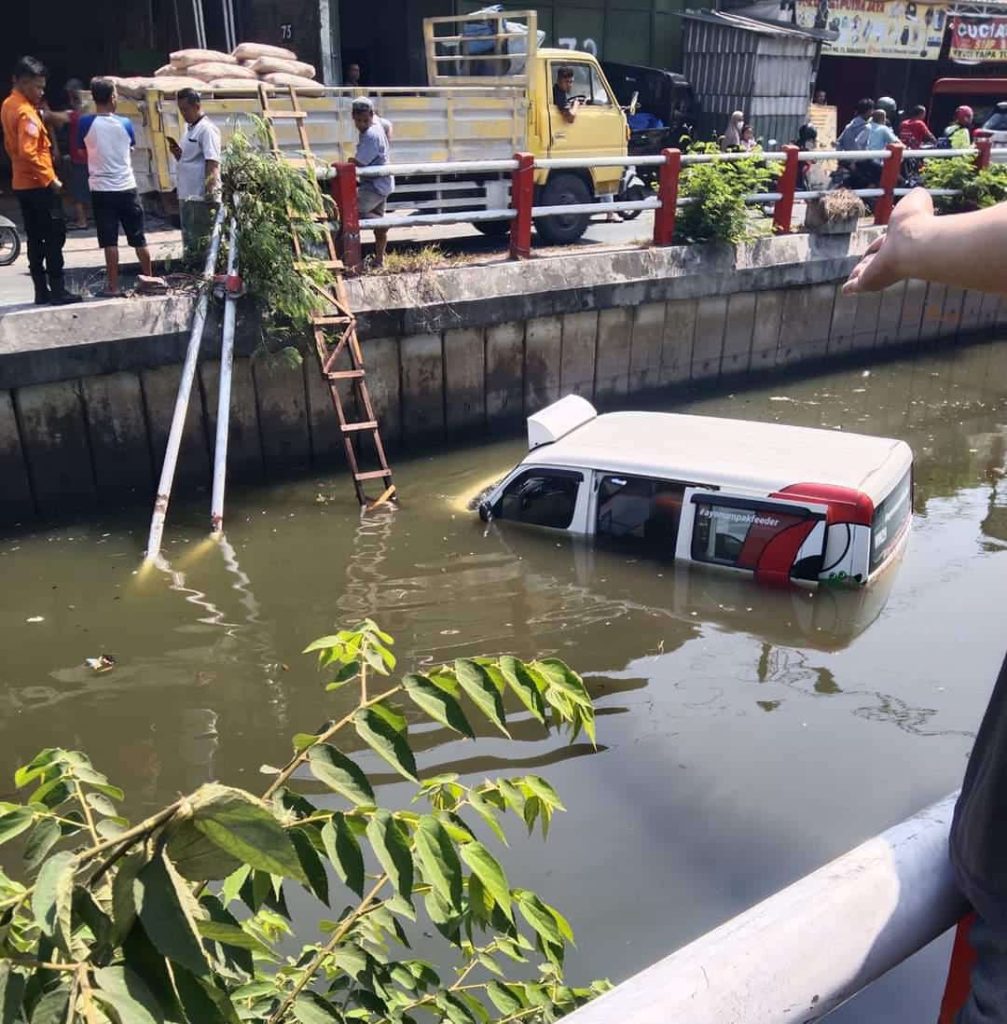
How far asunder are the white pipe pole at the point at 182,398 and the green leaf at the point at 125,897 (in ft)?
25.7

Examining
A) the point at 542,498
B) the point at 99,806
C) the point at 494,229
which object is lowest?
the point at 542,498

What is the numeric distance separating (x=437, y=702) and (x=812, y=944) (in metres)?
0.82

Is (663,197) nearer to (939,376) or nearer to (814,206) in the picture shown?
(814,206)

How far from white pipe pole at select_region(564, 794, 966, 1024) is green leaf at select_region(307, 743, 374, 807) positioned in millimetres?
649

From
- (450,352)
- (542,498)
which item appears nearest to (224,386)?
(450,352)

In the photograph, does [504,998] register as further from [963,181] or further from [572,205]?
[963,181]

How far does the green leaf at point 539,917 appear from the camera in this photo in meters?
1.99

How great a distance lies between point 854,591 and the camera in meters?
7.51

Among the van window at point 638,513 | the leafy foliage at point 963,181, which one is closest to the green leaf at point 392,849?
the van window at point 638,513

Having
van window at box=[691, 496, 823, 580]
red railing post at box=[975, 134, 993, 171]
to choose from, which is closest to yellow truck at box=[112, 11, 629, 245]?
red railing post at box=[975, 134, 993, 171]

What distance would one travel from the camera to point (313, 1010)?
1.65 m

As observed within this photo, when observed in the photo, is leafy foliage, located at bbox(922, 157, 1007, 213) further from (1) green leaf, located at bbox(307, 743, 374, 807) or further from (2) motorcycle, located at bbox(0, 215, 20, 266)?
(1) green leaf, located at bbox(307, 743, 374, 807)

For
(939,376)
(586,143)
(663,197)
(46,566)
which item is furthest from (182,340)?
(939,376)

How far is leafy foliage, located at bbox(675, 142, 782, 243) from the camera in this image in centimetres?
1276
